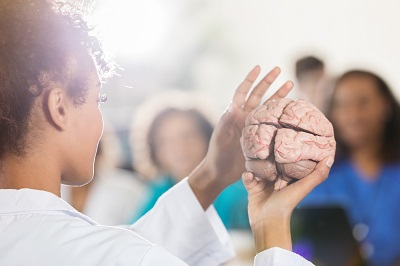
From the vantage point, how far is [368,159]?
9.18ft

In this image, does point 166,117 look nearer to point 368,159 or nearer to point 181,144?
point 181,144

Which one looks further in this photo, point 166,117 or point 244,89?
point 166,117

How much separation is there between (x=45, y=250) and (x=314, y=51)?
3.22 meters

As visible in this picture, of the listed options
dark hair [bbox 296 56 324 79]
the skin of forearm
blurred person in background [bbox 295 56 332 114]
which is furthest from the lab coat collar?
dark hair [bbox 296 56 324 79]

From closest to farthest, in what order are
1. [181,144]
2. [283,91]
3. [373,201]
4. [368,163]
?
1. [283,91]
2. [373,201]
3. [368,163]
4. [181,144]

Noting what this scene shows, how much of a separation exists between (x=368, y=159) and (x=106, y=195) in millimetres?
1151

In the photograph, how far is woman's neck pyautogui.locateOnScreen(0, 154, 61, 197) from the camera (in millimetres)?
1098

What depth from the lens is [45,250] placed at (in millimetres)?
989

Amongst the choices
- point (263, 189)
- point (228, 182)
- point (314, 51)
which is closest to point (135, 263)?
point (263, 189)

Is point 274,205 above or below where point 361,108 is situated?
above

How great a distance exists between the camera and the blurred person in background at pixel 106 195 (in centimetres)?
304

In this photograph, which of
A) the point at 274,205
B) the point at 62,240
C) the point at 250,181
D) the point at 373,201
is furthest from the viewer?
the point at 373,201

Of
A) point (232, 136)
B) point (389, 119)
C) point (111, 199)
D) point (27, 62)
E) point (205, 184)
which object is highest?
point (27, 62)

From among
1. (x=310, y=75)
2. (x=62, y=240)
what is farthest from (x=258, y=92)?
(x=310, y=75)
